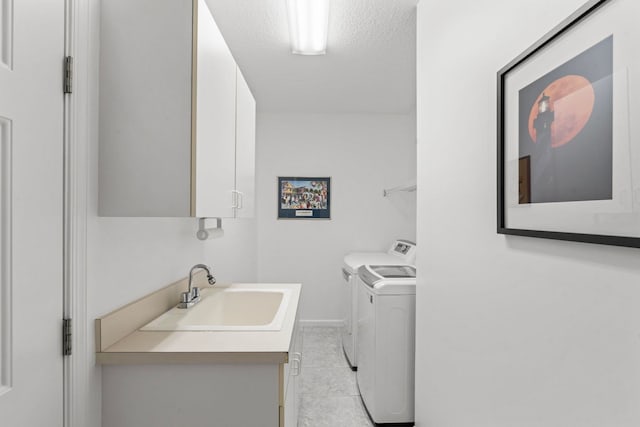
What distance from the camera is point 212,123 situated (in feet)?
4.23

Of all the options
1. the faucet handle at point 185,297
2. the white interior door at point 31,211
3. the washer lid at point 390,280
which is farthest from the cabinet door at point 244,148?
the washer lid at point 390,280

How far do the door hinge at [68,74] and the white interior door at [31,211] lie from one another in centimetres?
2

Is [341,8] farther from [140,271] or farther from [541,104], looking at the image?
[140,271]

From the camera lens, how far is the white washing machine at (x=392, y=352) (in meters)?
2.08

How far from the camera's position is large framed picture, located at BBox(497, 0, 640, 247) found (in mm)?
655

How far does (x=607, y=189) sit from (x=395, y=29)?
6.32 ft

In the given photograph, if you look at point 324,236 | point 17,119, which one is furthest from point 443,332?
point 324,236

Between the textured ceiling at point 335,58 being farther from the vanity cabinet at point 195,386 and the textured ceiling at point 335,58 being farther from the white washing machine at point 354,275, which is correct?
the vanity cabinet at point 195,386

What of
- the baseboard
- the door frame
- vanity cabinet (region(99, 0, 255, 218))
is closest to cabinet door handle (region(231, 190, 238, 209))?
vanity cabinet (region(99, 0, 255, 218))

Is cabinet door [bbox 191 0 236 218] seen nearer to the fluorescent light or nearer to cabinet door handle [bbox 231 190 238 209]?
cabinet door handle [bbox 231 190 238 209]

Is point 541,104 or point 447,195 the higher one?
point 541,104

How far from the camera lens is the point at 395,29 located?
2.23 metres

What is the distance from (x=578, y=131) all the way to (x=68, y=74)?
53.6 inches

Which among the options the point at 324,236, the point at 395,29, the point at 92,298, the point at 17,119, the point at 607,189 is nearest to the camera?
the point at 607,189
